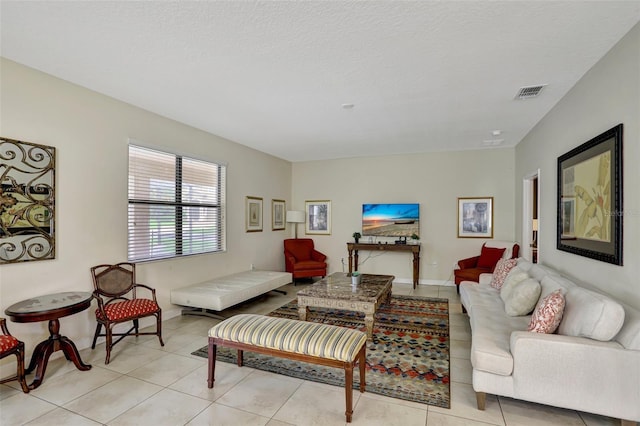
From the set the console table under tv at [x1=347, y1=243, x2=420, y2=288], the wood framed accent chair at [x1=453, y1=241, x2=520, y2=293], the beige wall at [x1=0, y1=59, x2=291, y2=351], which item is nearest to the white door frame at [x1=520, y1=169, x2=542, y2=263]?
the wood framed accent chair at [x1=453, y1=241, x2=520, y2=293]

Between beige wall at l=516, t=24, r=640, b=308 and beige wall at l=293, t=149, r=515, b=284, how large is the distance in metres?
1.92

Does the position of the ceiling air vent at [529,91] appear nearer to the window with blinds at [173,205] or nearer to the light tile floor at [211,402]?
the light tile floor at [211,402]

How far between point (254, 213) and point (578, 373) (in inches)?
194

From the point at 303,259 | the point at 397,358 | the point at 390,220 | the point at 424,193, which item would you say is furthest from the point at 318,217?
the point at 397,358

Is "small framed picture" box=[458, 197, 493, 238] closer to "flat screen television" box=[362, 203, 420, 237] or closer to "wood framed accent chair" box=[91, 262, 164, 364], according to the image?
"flat screen television" box=[362, 203, 420, 237]

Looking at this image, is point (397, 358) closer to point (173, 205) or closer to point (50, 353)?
point (50, 353)

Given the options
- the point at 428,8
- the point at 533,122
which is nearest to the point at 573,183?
the point at 533,122

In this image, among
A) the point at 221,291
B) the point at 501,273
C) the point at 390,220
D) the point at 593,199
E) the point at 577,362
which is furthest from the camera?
the point at 390,220

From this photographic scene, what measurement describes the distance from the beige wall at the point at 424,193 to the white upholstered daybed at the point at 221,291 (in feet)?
7.81

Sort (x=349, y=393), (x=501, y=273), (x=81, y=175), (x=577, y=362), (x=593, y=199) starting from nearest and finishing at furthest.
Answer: (x=577, y=362), (x=349, y=393), (x=593, y=199), (x=81, y=175), (x=501, y=273)

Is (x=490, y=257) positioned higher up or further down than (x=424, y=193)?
further down

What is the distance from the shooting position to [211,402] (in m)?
2.27

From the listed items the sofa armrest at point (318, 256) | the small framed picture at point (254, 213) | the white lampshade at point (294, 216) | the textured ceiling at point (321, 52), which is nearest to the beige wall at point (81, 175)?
the textured ceiling at point (321, 52)

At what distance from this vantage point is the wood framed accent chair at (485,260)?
15.9 ft
